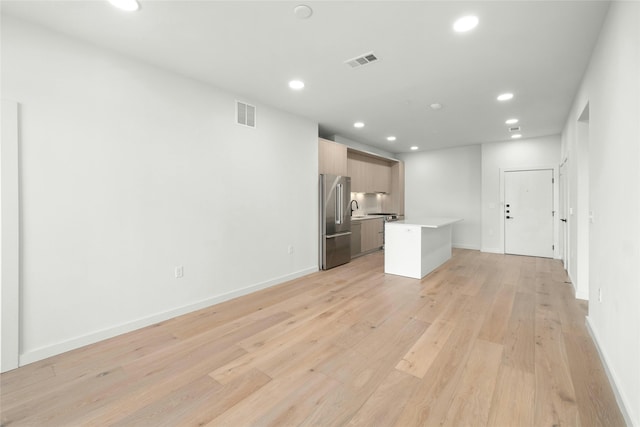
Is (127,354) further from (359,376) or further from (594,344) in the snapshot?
(594,344)

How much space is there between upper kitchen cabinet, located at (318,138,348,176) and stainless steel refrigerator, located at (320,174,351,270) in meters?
0.18

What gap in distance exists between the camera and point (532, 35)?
2.40 metres

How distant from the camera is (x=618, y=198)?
1786mm

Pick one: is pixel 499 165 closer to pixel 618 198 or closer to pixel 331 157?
pixel 331 157

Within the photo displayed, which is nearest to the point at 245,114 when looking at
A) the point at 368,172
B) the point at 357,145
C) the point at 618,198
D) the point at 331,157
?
the point at 331,157

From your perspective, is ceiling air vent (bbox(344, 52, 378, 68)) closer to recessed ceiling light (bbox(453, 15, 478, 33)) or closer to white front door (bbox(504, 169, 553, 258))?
recessed ceiling light (bbox(453, 15, 478, 33))

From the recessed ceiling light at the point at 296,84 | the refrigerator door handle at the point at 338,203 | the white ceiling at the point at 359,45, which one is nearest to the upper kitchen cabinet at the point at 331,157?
the refrigerator door handle at the point at 338,203

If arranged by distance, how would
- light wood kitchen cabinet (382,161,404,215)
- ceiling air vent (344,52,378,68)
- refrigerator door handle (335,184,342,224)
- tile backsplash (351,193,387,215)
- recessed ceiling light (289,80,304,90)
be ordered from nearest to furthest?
1. ceiling air vent (344,52,378,68)
2. recessed ceiling light (289,80,304,90)
3. refrigerator door handle (335,184,342,224)
4. tile backsplash (351,193,387,215)
5. light wood kitchen cabinet (382,161,404,215)

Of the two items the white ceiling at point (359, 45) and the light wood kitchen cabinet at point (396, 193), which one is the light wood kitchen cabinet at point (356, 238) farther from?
the white ceiling at point (359, 45)

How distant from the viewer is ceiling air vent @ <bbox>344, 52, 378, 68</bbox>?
2766 mm

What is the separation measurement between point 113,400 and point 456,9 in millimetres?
3649

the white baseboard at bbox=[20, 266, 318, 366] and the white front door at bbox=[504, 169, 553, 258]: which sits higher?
the white front door at bbox=[504, 169, 553, 258]

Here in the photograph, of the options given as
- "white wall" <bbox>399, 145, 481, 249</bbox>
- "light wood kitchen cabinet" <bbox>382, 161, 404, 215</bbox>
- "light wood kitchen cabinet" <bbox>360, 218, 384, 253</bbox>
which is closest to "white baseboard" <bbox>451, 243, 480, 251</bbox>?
"white wall" <bbox>399, 145, 481, 249</bbox>

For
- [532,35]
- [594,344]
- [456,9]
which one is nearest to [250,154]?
[456,9]
